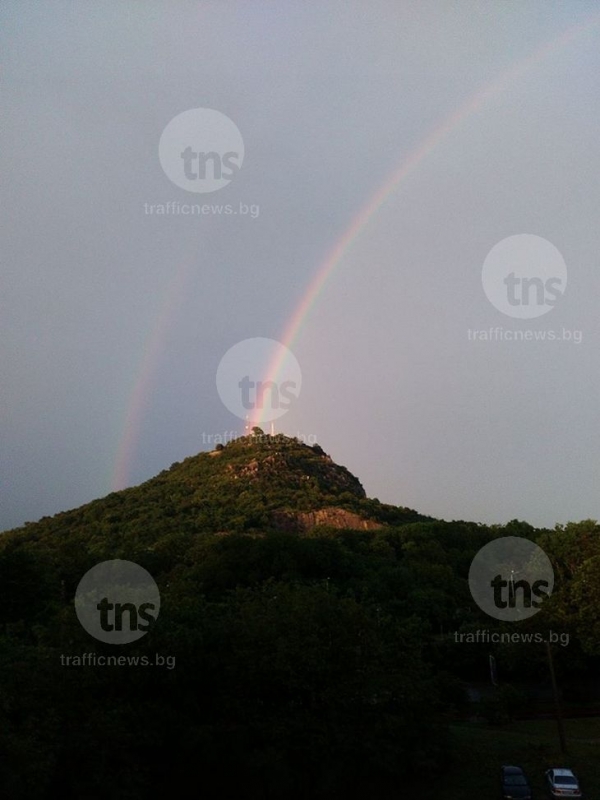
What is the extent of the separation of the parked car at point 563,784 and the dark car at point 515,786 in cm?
70

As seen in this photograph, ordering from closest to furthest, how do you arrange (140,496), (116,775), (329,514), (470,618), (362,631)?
(116,775) → (362,631) → (470,618) → (329,514) → (140,496)

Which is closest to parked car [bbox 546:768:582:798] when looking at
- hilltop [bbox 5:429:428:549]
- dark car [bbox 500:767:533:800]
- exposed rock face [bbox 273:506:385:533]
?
dark car [bbox 500:767:533:800]

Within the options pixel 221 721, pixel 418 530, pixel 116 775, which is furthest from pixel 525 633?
pixel 418 530

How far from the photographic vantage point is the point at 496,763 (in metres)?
25.7

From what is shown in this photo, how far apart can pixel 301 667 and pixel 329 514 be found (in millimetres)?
65151

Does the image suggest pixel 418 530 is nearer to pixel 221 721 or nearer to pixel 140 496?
pixel 140 496

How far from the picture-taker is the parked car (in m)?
22.2

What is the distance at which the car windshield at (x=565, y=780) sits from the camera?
2238 cm

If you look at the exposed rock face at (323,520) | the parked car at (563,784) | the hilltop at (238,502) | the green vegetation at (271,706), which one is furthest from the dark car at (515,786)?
the exposed rock face at (323,520)

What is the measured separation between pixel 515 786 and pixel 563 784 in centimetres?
141

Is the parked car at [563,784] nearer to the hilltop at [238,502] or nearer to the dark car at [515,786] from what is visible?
the dark car at [515,786]

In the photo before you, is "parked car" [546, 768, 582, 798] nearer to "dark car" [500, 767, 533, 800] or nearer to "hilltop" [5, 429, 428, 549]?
"dark car" [500, 767, 533, 800]

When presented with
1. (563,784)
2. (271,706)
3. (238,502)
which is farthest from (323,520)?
(563,784)

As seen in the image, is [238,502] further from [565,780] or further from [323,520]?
[565,780]
